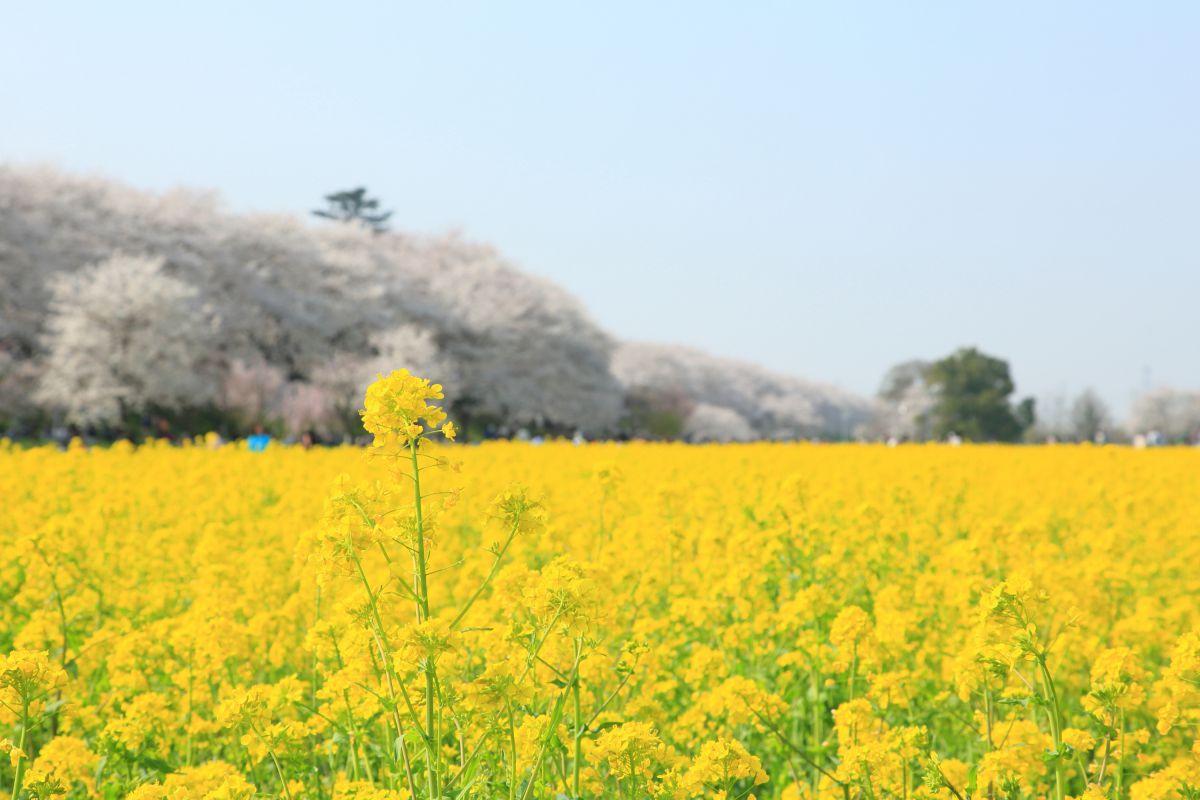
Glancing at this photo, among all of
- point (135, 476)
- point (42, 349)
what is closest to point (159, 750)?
point (135, 476)

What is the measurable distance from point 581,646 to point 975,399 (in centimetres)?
6378

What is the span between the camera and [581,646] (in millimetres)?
2525

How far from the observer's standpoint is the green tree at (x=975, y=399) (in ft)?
205

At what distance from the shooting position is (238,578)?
5.74 m

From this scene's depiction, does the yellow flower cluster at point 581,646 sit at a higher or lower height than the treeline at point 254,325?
lower

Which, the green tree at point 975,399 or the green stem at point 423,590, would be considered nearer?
the green stem at point 423,590

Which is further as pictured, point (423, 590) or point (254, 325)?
point (254, 325)

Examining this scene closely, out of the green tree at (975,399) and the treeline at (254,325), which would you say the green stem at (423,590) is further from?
the green tree at (975,399)

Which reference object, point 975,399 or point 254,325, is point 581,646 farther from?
point 975,399

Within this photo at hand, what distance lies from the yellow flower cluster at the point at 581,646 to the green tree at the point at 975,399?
178ft

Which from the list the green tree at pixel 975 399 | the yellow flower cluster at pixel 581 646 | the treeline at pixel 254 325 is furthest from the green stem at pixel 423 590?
the green tree at pixel 975 399

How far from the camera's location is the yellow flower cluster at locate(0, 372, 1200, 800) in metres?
2.54

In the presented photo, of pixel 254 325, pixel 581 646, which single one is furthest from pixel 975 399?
pixel 581 646

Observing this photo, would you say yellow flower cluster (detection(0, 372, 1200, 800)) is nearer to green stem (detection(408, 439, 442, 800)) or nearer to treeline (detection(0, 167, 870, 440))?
green stem (detection(408, 439, 442, 800))
